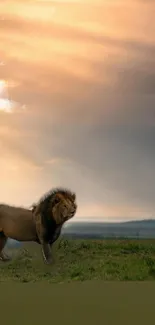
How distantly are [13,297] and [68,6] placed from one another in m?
1.47

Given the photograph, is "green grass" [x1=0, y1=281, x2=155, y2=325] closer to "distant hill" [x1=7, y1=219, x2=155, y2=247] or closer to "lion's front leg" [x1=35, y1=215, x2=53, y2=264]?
"lion's front leg" [x1=35, y1=215, x2=53, y2=264]

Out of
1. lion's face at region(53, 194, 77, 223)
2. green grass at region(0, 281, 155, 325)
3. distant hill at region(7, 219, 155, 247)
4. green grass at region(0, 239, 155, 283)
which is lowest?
green grass at region(0, 281, 155, 325)

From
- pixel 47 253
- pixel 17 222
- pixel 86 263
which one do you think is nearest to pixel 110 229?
pixel 86 263

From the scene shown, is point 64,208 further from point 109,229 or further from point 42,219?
point 109,229

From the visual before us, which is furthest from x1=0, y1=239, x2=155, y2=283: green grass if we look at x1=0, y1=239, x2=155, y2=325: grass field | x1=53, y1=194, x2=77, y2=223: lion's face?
x1=53, y1=194, x2=77, y2=223: lion's face

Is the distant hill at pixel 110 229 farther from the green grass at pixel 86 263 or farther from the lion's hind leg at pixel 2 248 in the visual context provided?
the lion's hind leg at pixel 2 248

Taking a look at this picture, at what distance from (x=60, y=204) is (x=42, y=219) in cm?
13

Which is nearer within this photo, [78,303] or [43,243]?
[78,303]

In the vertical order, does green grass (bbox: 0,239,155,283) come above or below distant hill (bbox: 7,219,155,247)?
below

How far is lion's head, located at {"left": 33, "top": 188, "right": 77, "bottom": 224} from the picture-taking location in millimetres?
3100

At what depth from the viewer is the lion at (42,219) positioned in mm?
3109

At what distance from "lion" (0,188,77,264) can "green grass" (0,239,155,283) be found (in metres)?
0.05

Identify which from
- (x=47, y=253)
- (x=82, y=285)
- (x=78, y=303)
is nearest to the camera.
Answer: (x=78, y=303)

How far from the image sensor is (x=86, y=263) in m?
3.11
